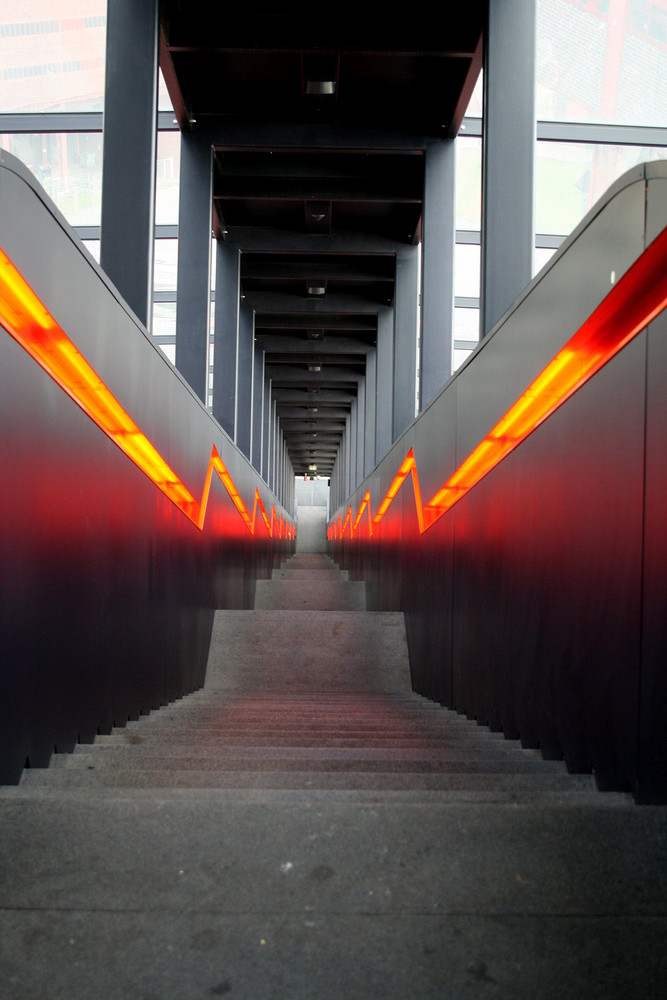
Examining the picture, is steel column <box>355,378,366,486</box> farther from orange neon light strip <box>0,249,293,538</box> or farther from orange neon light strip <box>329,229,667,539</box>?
orange neon light strip <box>329,229,667,539</box>

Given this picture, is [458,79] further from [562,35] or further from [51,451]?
[51,451]

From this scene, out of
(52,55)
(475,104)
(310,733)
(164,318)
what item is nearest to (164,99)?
(52,55)

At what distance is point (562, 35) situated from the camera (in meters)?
7.53

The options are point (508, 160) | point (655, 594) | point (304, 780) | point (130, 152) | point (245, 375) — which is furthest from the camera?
point (245, 375)

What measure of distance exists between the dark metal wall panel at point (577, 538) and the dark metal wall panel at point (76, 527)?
4.81ft

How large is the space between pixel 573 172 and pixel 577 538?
8.22 metres

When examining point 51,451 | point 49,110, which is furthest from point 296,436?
point 51,451

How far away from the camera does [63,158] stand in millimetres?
9422

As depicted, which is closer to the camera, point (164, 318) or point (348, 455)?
point (164, 318)

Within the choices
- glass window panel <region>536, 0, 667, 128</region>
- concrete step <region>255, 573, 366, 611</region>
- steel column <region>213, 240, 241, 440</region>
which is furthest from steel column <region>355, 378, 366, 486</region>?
glass window panel <region>536, 0, 667, 128</region>

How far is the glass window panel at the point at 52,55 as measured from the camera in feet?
24.5

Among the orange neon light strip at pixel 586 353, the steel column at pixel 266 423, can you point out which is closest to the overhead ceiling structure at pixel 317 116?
the orange neon light strip at pixel 586 353

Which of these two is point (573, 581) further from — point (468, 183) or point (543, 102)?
point (468, 183)

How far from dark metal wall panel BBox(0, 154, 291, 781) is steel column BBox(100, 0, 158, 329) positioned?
0.69m
